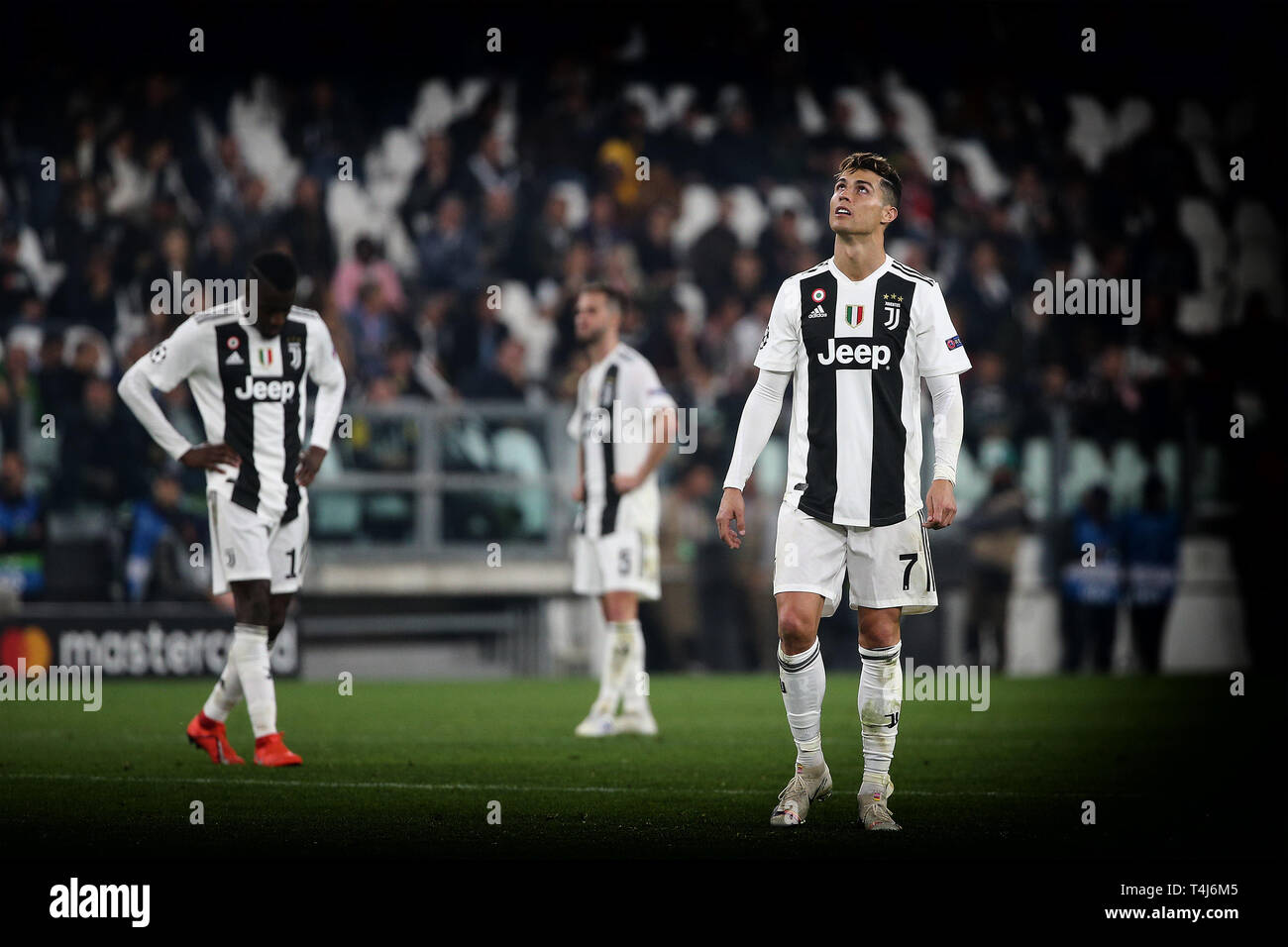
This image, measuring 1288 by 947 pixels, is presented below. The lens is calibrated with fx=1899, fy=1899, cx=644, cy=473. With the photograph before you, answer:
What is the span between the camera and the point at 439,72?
19.6 meters

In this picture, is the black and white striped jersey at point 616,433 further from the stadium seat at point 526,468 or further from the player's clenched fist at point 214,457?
the stadium seat at point 526,468

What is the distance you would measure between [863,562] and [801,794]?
88 cm

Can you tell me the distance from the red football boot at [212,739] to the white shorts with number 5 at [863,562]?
343cm

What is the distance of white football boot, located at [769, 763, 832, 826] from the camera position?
6.85 meters

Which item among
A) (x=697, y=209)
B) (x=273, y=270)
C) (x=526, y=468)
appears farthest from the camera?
(x=697, y=209)

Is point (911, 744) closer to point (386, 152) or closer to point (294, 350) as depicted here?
point (294, 350)

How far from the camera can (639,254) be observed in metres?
18.5

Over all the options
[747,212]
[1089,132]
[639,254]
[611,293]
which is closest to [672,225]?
[639,254]

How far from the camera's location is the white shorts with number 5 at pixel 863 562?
6844 mm

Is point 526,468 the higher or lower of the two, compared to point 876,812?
higher

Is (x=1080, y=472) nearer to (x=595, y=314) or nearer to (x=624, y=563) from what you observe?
(x=624, y=563)

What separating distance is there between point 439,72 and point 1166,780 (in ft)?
42.7

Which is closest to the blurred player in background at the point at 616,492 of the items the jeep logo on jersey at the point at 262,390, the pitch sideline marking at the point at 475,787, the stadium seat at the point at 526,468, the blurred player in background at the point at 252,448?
the blurred player in background at the point at 252,448

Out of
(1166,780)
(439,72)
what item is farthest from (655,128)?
(1166,780)
